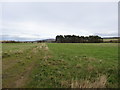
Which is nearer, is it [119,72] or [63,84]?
[63,84]

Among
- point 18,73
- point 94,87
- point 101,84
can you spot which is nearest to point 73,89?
point 94,87

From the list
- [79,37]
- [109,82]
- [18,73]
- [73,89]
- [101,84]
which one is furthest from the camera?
[79,37]

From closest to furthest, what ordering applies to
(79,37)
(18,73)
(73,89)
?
(73,89) → (18,73) → (79,37)

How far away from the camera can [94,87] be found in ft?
21.2

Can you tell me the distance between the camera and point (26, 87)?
659cm

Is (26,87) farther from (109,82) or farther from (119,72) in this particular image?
(119,72)

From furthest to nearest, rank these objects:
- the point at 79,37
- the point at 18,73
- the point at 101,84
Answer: the point at 79,37
the point at 18,73
the point at 101,84

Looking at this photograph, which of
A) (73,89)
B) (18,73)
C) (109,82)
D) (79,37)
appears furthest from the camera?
(79,37)

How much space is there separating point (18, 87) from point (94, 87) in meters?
3.68

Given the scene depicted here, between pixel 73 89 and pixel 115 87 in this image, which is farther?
pixel 115 87

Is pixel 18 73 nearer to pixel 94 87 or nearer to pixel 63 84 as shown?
pixel 63 84

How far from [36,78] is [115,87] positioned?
4.27 m

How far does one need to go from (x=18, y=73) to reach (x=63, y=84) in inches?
143

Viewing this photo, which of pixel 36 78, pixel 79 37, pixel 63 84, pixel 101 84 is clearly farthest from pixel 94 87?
pixel 79 37
